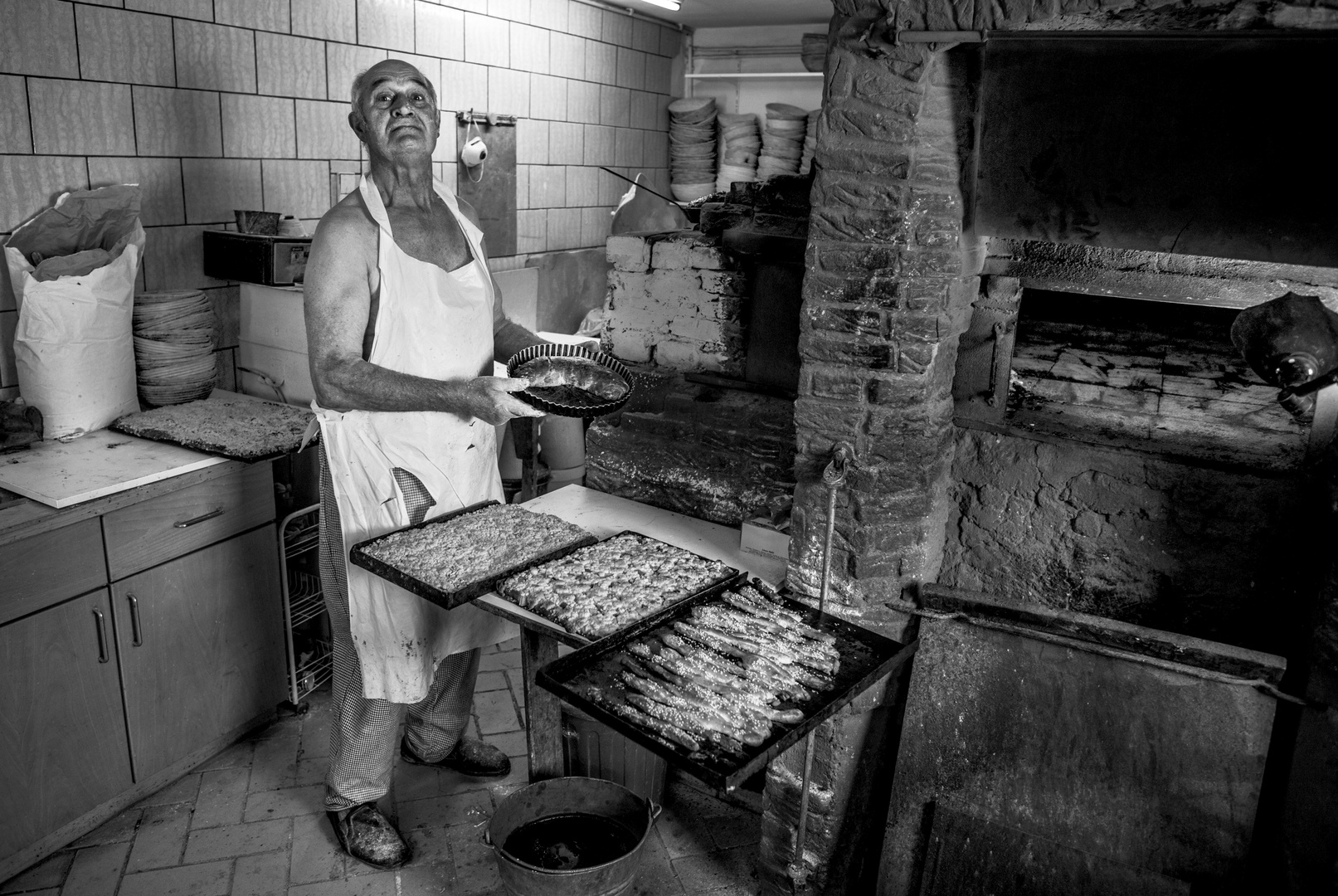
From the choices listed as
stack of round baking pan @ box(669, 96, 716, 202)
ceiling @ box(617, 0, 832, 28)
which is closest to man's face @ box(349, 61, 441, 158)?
ceiling @ box(617, 0, 832, 28)

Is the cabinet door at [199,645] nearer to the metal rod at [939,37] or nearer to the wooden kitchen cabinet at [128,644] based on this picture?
the wooden kitchen cabinet at [128,644]

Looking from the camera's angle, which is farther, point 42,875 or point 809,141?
point 809,141

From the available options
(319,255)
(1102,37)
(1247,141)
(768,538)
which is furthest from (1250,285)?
(319,255)

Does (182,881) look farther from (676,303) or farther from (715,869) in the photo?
(676,303)

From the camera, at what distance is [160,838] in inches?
128

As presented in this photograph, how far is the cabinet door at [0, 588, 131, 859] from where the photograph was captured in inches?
116

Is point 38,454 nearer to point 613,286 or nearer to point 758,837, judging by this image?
point 613,286

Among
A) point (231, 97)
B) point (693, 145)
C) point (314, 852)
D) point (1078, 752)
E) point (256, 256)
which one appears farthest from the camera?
point (693, 145)

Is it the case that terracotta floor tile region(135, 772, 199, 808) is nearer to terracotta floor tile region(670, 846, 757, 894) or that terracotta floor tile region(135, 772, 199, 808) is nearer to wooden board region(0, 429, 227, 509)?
wooden board region(0, 429, 227, 509)

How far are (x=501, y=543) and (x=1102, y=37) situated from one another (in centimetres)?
203

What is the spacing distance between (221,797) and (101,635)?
743 millimetres

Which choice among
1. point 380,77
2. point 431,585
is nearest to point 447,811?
point 431,585

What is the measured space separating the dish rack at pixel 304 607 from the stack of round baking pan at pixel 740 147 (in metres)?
4.53

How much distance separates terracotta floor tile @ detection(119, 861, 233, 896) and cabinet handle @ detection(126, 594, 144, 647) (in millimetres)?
731
